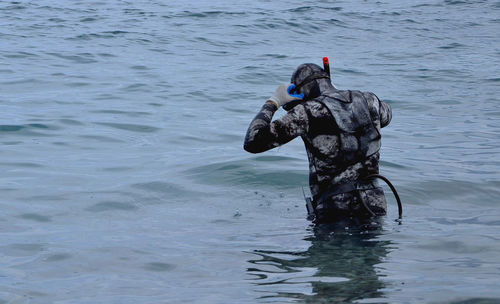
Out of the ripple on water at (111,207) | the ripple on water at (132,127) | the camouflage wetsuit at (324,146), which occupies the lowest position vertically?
the ripple on water at (132,127)

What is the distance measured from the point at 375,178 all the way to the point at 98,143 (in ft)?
20.0

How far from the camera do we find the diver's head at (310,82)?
623 centimetres

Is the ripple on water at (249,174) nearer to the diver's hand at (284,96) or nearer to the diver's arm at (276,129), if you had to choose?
the diver's hand at (284,96)

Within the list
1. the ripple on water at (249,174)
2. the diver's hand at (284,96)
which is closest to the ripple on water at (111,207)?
the ripple on water at (249,174)

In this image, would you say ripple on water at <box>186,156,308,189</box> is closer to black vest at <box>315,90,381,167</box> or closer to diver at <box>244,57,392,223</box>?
diver at <box>244,57,392,223</box>

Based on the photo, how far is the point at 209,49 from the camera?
73.8ft

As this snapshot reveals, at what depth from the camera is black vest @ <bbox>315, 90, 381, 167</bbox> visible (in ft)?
20.0

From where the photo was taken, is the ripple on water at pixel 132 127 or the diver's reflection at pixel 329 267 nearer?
the diver's reflection at pixel 329 267

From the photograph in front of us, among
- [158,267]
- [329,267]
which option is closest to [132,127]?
[158,267]

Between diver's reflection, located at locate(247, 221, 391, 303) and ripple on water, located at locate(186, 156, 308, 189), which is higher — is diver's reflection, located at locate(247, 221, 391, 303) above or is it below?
above

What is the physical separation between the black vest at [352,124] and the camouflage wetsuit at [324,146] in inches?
1.3

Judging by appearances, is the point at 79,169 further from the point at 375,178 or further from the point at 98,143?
the point at 375,178

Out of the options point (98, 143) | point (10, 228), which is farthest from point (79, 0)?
point (10, 228)

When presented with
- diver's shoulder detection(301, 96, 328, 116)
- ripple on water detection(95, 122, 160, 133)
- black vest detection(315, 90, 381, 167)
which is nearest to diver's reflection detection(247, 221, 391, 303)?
black vest detection(315, 90, 381, 167)
